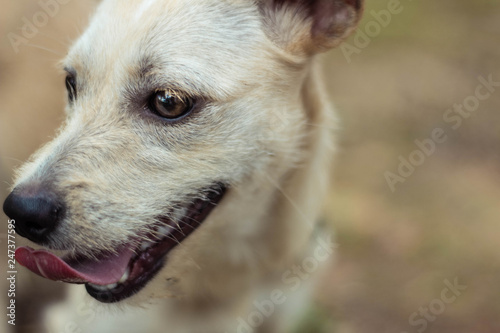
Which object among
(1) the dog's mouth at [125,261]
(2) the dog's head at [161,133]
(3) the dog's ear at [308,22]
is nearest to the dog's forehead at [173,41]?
(2) the dog's head at [161,133]

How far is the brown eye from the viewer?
2.19 m

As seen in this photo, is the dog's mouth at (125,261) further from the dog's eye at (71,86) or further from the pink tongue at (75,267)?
the dog's eye at (71,86)

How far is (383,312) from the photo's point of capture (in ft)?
13.1

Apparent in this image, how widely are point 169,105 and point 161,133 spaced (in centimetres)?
12

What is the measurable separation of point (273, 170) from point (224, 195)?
10.8 inches

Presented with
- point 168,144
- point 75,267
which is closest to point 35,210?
point 75,267

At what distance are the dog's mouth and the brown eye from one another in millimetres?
364

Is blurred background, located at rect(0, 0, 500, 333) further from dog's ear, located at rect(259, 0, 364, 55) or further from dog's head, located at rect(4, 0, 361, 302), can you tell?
dog's ear, located at rect(259, 0, 364, 55)

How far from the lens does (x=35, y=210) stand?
6.42 feet

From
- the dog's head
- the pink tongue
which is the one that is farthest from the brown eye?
the pink tongue

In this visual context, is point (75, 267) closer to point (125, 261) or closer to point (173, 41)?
point (125, 261)

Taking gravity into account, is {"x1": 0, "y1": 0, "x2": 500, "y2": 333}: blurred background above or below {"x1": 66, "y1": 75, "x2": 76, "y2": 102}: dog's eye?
below

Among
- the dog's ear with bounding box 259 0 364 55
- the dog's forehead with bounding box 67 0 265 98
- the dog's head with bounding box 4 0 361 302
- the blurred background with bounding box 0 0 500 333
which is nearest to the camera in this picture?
the dog's head with bounding box 4 0 361 302

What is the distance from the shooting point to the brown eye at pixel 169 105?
2191mm
